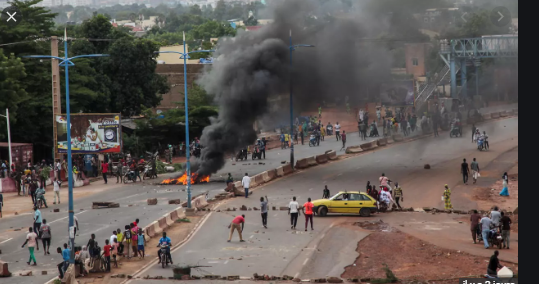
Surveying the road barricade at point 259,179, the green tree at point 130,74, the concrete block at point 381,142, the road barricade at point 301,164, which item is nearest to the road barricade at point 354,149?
the concrete block at point 381,142

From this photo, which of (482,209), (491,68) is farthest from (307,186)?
(491,68)

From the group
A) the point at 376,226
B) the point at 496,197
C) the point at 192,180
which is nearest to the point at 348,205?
the point at 376,226

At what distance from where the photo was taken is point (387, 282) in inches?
933

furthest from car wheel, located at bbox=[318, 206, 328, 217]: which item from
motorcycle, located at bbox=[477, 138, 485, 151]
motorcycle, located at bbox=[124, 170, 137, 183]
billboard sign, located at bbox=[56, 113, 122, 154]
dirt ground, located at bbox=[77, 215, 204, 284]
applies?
motorcycle, located at bbox=[477, 138, 485, 151]

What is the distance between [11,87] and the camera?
53375mm

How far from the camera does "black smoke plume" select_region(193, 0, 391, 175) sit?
47.7m

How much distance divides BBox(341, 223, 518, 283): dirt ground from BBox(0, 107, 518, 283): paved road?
7.35 ft

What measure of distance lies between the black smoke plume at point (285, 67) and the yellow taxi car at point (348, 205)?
41.5 ft

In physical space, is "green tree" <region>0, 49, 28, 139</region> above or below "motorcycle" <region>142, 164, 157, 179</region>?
above

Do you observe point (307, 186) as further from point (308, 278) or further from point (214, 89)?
point (308, 278)

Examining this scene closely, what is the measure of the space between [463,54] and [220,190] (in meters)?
23.9

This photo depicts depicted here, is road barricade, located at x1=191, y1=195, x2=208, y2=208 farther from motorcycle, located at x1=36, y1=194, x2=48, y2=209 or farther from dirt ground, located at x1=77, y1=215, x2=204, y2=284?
motorcycle, located at x1=36, y1=194, x2=48, y2=209

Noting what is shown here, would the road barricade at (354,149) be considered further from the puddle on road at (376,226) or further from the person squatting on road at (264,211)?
the person squatting on road at (264,211)

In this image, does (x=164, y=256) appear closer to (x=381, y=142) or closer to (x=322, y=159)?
(x=322, y=159)
